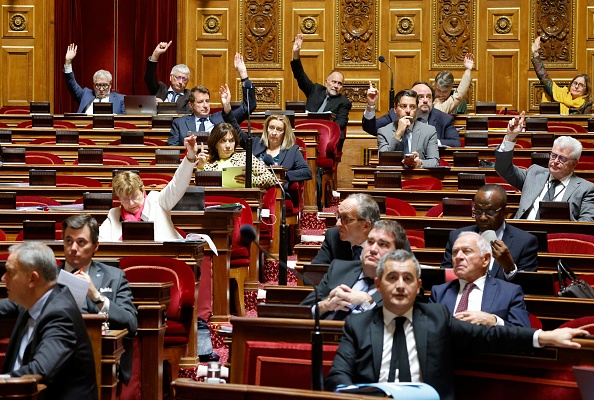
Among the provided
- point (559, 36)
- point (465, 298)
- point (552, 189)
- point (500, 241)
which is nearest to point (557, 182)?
point (552, 189)

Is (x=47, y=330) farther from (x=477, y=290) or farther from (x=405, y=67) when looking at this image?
(x=405, y=67)

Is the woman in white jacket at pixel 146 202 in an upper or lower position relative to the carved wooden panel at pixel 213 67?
lower

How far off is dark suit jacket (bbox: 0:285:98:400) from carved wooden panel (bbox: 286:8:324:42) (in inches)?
371

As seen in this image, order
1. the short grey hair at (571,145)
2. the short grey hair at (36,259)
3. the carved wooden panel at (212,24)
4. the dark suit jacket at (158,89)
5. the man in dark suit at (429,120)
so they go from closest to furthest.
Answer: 1. the short grey hair at (36,259)
2. the short grey hair at (571,145)
3. the man in dark suit at (429,120)
4. the dark suit jacket at (158,89)
5. the carved wooden panel at (212,24)

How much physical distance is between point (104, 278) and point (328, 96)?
677cm

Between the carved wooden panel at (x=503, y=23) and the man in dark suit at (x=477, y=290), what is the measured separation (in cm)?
869

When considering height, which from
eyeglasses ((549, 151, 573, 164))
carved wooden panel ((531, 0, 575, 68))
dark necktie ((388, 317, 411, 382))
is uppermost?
carved wooden panel ((531, 0, 575, 68))

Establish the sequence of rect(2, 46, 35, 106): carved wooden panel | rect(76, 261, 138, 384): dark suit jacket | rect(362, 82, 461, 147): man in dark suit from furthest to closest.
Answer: rect(2, 46, 35, 106): carved wooden panel → rect(362, 82, 461, 147): man in dark suit → rect(76, 261, 138, 384): dark suit jacket

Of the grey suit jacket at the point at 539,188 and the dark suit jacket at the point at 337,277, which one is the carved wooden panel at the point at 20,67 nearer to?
the grey suit jacket at the point at 539,188

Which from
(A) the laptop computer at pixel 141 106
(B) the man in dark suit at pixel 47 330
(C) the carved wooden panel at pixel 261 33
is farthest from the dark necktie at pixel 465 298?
(C) the carved wooden panel at pixel 261 33

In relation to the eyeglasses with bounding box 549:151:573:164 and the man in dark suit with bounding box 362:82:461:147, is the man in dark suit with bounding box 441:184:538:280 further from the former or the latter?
the man in dark suit with bounding box 362:82:461:147

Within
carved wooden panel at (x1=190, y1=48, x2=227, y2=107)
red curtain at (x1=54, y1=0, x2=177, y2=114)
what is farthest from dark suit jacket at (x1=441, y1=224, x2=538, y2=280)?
red curtain at (x1=54, y1=0, x2=177, y2=114)

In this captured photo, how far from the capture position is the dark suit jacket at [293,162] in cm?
809

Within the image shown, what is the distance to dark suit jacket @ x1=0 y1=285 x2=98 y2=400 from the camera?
3549 millimetres
